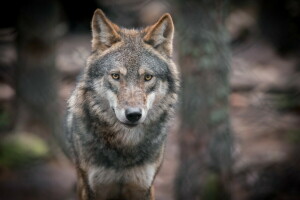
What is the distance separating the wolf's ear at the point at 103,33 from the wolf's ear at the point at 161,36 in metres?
0.31

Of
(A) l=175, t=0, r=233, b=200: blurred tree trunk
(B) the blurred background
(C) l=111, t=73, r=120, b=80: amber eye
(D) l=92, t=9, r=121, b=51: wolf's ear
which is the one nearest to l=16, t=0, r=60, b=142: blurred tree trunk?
(B) the blurred background

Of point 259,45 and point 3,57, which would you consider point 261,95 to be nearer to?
point 259,45

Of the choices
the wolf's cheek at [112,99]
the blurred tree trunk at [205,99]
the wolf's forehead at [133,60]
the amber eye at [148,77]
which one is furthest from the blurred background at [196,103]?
the amber eye at [148,77]

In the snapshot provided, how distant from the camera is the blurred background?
5328 millimetres

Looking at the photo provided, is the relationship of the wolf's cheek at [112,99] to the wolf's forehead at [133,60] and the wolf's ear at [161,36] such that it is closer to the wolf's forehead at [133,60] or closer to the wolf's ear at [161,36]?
the wolf's forehead at [133,60]

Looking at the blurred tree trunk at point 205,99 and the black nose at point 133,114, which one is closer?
the black nose at point 133,114

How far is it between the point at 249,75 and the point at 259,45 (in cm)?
235

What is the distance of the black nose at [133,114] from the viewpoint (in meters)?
3.35

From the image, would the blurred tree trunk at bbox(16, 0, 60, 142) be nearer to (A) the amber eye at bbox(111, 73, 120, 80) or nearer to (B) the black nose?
(A) the amber eye at bbox(111, 73, 120, 80)

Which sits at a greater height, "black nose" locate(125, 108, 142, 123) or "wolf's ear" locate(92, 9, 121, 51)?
"wolf's ear" locate(92, 9, 121, 51)

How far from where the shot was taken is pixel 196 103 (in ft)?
17.6

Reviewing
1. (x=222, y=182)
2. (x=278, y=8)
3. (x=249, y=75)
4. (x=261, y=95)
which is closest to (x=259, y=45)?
(x=278, y=8)

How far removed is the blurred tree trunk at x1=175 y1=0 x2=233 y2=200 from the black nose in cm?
208

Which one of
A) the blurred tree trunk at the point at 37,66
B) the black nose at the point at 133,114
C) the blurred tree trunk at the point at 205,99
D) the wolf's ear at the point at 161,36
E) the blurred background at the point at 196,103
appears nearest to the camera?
the black nose at the point at 133,114
